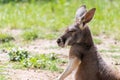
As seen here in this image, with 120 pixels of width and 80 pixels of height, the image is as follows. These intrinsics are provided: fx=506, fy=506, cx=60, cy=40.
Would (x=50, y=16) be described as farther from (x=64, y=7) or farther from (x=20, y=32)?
(x=20, y=32)

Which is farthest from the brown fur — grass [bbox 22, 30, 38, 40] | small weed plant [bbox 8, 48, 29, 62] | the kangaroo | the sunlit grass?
the sunlit grass

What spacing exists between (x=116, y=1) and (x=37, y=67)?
297 inches

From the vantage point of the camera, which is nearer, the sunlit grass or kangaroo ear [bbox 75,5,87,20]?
kangaroo ear [bbox 75,5,87,20]

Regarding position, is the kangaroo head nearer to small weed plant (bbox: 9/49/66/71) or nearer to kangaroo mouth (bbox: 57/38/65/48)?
kangaroo mouth (bbox: 57/38/65/48)

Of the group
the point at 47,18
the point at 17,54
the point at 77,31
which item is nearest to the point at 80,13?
the point at 77,31

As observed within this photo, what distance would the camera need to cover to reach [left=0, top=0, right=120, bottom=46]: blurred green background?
11.2 m

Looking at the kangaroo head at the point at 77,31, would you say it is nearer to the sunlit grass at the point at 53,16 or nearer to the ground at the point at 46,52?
the ground at the point at 46,52

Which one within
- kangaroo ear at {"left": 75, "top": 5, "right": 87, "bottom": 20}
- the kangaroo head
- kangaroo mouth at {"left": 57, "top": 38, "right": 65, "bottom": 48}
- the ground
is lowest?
the ground

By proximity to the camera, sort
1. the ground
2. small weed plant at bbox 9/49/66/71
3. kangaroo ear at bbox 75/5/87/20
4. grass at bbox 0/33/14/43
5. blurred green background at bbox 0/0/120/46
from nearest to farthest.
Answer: kangaroo ear at bbox 75/5/87/20
the ground
small weed plant at bbox 9/49/66/71
grass at bbox 0/33/14/43
blurred green background at bbox 0/0/120/46

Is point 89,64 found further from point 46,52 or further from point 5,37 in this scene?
point 5,37

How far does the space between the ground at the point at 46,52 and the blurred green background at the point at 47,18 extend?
45 cm

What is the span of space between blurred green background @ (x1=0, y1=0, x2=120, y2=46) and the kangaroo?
377 cm

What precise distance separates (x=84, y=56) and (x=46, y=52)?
8.74 feet

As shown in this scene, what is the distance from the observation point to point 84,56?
266 inches
